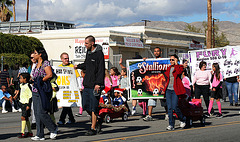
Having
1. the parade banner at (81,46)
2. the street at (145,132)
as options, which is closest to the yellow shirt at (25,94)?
the street at (145,132)

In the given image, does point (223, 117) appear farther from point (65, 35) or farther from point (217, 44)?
point (217, 44)

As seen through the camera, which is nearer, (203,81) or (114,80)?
(203,81)

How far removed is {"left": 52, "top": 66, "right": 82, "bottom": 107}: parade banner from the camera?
12133 millimetres

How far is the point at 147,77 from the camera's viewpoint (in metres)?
14.1

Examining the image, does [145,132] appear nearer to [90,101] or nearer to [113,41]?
[90,101]

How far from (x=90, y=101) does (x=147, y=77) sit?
14.2 feet

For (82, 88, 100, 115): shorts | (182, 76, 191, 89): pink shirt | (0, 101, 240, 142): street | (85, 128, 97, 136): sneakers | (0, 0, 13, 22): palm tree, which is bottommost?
(0, 101, 240, 142): street

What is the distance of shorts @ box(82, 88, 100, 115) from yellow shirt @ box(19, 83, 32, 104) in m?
1.31

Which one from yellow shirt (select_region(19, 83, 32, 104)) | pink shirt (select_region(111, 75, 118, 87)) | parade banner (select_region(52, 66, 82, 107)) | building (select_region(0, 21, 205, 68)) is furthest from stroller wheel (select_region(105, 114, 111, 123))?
building (select_region(0, 21, 205, 68))

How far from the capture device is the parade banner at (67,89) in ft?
39.8

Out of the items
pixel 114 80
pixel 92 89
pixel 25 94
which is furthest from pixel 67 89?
pixel 114 80

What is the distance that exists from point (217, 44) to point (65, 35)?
173 feet

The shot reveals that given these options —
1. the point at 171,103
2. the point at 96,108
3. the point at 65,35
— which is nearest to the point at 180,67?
the point at 171,103

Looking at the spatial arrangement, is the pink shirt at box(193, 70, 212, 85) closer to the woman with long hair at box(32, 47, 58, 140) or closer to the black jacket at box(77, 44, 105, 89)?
the black jacket at box(77, 44, 105, 89)
